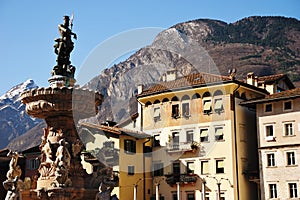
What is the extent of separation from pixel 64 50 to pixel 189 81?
33213 millimetres

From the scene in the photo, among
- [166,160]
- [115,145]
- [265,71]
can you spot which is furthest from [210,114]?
[265,71]

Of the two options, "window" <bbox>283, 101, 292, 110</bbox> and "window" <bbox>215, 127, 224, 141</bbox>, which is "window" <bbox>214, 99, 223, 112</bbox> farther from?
"window" <bbox>283, 101, 292, 110</bbox>

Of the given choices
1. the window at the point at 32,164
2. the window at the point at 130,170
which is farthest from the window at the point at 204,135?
the window at the point at 32,164

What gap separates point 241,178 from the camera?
45875 mm

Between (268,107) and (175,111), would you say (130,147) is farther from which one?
(268,107)

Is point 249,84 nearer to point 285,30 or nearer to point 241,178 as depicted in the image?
point 241,178

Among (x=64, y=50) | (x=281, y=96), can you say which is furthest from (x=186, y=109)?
(x=64, y=50)

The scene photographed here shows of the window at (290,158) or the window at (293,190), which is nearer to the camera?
the window at (293,190)

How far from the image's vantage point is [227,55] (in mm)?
167000

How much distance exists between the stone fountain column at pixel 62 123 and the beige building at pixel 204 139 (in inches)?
1077

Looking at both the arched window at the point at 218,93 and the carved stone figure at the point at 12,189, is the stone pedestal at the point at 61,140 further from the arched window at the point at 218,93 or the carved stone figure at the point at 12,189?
the arched window at the point at 218,93

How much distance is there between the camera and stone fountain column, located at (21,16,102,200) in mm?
16688

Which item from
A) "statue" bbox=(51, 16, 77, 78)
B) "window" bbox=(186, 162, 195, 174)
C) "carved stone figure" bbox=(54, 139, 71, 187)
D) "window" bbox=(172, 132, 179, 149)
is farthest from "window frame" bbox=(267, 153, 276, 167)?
"carved stone figure" bbox=(54, 139, 71, 187)

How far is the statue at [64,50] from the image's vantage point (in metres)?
18.3
